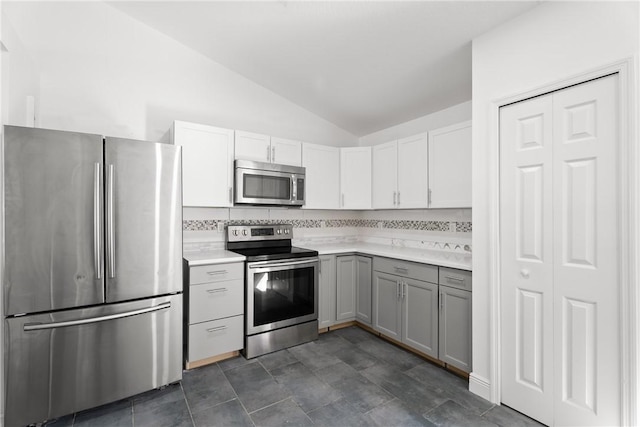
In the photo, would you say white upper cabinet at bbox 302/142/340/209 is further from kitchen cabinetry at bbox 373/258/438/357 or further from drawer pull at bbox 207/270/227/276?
drawer pull at bbox 207/270/227/276

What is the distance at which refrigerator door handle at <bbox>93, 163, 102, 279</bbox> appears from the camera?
6.34 feet

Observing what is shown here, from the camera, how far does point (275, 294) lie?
2.90m

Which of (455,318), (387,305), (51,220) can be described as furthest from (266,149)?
(455,318)

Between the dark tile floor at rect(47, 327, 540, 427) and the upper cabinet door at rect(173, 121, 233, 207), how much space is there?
1.54 metres

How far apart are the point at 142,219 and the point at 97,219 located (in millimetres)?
256

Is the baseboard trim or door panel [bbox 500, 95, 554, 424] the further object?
the baseboard trim

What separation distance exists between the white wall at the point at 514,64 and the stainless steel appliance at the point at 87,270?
2246 mm

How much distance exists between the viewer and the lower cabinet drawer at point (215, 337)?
2523mm

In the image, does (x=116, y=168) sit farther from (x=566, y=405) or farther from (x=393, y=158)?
(x=566, y=405)

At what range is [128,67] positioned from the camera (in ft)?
9.27

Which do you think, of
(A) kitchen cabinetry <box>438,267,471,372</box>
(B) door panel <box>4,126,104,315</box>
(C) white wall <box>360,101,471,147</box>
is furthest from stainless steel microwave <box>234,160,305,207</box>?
(A) kitchen cabinetry <box>438,267,471,372</box>

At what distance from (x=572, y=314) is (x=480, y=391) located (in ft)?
2.85

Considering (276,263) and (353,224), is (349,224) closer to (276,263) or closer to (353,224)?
(353,224)

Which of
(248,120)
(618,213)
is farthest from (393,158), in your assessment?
(618,213)
